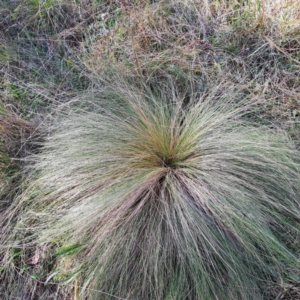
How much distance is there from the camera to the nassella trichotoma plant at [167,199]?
4.84 feet

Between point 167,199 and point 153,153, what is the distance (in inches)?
10.2

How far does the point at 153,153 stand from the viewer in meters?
1.71

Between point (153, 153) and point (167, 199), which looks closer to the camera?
point (167, 199)

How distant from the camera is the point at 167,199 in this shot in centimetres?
Result: 158

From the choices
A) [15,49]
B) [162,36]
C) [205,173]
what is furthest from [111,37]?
[205,173]

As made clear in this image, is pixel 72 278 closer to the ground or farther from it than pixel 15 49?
closer to the ground

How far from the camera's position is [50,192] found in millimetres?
1818

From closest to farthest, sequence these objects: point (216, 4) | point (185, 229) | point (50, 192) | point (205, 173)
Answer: point (185, 229) < point (205, 173) < point (50, 192) < point (216, 4)

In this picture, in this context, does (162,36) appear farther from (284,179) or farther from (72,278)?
(72,278)

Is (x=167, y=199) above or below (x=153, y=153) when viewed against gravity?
below

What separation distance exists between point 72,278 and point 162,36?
5.33 feet

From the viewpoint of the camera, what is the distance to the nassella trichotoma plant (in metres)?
1.47

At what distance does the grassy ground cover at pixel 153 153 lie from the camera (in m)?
1.50

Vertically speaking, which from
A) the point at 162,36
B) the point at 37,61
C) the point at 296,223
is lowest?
the point at 296,223
